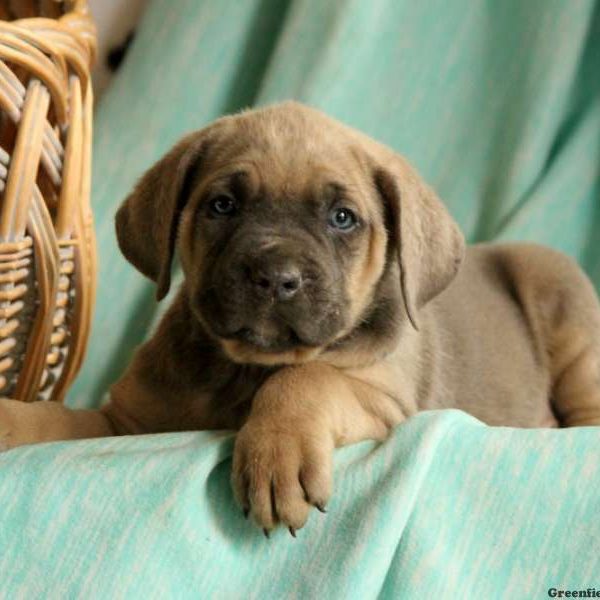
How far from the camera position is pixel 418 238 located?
104 inches

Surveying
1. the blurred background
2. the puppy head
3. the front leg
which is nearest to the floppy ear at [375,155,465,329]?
the puppy head

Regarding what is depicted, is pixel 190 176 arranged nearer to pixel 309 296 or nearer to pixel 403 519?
pixel 309 296

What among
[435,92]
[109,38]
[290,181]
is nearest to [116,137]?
[109,38]

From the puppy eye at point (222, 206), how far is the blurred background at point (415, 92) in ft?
5.66

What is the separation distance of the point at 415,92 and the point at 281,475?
290cm

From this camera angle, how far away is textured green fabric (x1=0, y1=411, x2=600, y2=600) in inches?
74.0

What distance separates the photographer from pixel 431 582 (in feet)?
6.17

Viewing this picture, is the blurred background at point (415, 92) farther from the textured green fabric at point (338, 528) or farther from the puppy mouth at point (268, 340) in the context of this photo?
the textured green fabric at point (338, 528)

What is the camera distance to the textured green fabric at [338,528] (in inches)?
74.0

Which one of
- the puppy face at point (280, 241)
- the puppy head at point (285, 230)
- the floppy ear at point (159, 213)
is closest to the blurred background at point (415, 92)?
the floppy ear at point (159, 213)

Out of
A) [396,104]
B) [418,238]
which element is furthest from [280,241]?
[396,104]

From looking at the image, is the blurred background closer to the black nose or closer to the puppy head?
the puppy head

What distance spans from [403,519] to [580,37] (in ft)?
9.93

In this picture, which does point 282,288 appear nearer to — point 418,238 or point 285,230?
point 285,230
